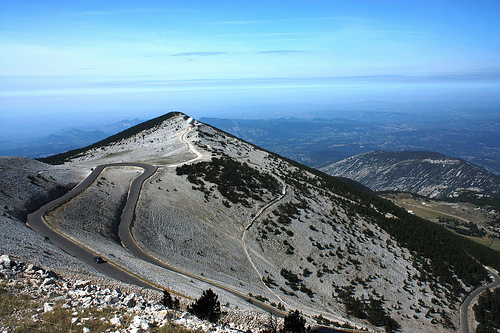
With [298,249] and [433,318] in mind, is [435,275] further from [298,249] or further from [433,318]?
[298,249]

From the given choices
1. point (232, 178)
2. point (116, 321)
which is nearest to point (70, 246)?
point (116, 321)

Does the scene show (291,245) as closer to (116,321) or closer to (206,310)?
(206,310)

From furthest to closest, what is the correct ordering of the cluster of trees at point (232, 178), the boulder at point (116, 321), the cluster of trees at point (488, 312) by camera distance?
the cluster of trees at point (232, 178)
the cluster of trees at point (488, 312)
the boulder at point (116, 321)

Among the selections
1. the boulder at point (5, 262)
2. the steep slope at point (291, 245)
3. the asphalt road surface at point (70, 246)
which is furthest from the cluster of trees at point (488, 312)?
the boulder at point (5, 262)

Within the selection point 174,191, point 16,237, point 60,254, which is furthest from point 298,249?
point 16,237

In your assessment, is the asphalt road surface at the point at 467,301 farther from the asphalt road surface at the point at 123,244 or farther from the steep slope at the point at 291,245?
the asphalt road surface at the point at 123,244

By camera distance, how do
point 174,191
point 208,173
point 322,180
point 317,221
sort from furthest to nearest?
point 322,180
point 208,173
point 317,221
point 174,191

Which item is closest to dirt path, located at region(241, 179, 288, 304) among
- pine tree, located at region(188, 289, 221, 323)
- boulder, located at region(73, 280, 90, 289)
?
pine tree, located at region(188, 289, 221, 323)
